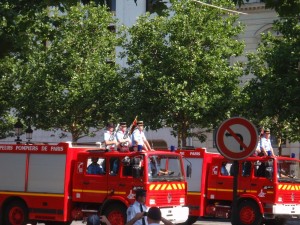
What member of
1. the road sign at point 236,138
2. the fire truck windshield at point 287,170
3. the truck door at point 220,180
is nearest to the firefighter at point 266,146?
the fire truck windshield at point 287,170

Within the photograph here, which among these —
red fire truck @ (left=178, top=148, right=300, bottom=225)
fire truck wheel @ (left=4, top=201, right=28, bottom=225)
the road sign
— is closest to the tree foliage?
red fire truck @ (left=178, top=148, right=300, bottom=225)

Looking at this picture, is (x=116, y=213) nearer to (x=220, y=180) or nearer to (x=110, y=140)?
(x=110, y=140)

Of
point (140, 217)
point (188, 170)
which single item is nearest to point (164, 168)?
point (188, 170)

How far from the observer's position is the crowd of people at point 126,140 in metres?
22.1

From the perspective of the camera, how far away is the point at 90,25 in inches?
1670

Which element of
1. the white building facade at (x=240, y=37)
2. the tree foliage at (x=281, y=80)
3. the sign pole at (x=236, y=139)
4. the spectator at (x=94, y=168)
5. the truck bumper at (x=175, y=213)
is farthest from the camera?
the white building facade at (x=240, y=37)

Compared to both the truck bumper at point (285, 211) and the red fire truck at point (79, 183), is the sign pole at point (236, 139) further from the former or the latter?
the truck bumper at point (285, 211)

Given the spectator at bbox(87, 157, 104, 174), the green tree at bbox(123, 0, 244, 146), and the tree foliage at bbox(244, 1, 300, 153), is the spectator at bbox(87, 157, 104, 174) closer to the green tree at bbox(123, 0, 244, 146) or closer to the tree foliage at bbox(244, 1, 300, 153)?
the tree foliage at bbox(244, 1, 300, 153)

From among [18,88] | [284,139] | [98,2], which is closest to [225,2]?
[284,139]

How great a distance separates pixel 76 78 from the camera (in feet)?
138

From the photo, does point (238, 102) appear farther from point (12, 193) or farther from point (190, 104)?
point (12, 193)

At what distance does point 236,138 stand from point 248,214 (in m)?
12.1

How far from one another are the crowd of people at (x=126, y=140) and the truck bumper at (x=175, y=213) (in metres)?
1.69

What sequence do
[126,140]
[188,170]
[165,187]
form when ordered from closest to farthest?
[165,187] → [126,140] → [188,170]
